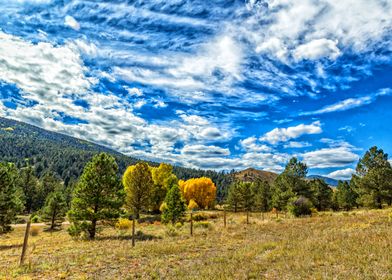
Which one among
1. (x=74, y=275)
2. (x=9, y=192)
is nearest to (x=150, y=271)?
(x=74, y=275)

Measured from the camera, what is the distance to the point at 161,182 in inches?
2443

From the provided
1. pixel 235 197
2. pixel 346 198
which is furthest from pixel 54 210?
pixel 346 198

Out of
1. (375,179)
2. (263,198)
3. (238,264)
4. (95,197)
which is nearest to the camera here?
(238,264)

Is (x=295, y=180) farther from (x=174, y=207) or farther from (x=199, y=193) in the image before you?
(x=199, y=193)

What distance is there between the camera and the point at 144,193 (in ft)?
155

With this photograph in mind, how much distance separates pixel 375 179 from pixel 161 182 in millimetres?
42977

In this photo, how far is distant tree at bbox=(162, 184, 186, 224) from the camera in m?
36.6

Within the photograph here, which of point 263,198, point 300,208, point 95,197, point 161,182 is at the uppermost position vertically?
point 161,182

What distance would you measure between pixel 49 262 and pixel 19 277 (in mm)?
2639

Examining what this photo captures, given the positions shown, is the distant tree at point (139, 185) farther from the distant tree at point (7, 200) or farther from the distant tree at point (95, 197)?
the distant tree at point (7, 200)

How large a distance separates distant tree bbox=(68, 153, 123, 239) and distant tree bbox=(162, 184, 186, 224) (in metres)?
9.59

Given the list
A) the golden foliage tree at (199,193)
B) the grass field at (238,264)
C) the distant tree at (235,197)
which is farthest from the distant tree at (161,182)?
the grass field at (238,264)

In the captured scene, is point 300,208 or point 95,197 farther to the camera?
point 300,208

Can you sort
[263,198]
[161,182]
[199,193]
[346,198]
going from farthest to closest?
1. [199,193]
2. [263,198]
3. [346,198]
4. [161,182]
